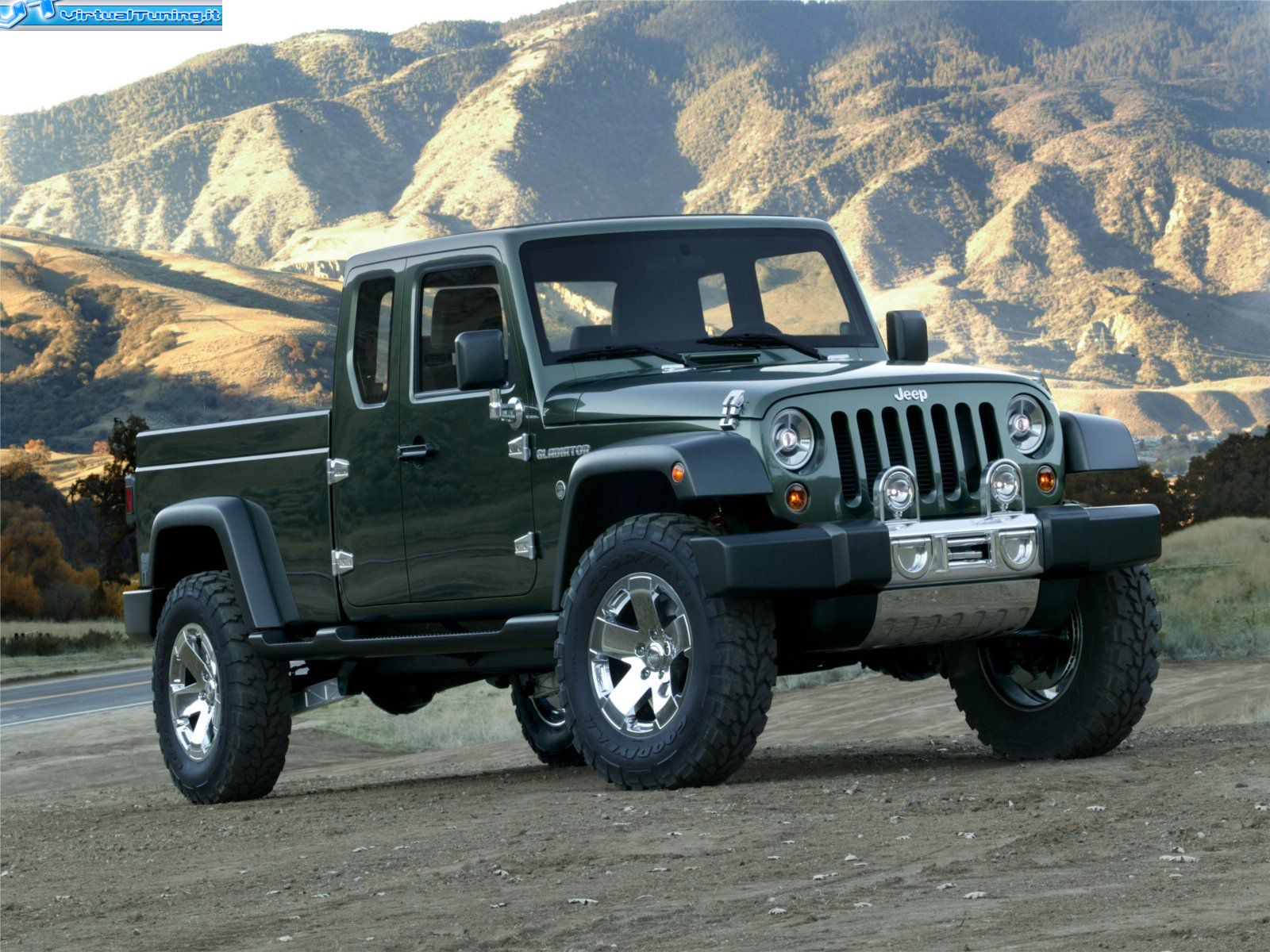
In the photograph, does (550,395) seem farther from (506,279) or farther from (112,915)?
(112,915)

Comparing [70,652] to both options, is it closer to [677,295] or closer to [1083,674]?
[677,295]

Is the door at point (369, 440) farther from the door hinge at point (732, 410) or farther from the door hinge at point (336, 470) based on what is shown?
the door hinge at point (732, 410)

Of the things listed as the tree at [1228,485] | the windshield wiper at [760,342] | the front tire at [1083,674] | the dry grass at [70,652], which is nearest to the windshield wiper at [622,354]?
the windshield wiper at [760,342]

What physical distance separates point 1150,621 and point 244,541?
473 cm

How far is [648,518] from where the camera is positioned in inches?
305

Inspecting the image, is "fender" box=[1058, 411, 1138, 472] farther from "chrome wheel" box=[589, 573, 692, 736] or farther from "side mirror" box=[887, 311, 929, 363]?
"chrome wheel" box=[589, 573, 692, 736]

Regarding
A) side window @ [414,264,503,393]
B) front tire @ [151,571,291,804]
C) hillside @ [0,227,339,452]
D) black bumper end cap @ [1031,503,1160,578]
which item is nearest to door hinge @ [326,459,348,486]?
side window @ [414,264,503,393]

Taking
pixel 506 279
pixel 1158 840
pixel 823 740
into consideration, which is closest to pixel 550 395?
pixel 506 279

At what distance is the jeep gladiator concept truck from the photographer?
24.8ft

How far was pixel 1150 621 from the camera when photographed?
28.4 ft

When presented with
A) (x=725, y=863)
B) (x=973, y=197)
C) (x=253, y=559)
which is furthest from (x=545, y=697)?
(x=973, y=197)

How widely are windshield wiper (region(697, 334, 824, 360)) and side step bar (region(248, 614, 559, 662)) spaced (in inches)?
59.7

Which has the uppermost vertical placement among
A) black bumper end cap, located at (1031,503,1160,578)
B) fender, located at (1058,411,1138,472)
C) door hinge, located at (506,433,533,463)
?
door hinge, located at (506,433,533,463)

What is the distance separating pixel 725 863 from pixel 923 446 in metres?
2.35
